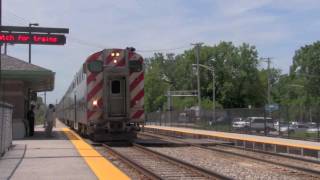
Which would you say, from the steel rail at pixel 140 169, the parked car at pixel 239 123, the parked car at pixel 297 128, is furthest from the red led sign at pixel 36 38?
the parked car at pixel 239 123

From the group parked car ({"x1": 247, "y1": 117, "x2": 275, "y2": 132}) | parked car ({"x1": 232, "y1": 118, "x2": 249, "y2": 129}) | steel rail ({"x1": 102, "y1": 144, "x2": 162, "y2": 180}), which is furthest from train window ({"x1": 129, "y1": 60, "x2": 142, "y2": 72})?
parked car ({"x1": 232, "y1": 118, "x2": 249, "y2": 129})

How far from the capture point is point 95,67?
2438 cm

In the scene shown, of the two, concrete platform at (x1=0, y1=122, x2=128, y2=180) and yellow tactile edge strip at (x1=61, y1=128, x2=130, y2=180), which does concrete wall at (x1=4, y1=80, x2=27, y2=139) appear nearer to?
concrete platform at (x1=0, y1=122, x2=128, y2=180)

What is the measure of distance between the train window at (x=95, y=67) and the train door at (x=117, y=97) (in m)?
0.73

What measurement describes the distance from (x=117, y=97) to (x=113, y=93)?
0.75 ft

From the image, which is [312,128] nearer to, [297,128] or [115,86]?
[297,128]

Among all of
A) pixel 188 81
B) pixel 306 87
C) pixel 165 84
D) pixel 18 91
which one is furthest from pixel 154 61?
pixel 18 91

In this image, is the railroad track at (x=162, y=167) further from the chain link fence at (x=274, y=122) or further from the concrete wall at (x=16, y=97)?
the chain link fence at (x=274, y=122)

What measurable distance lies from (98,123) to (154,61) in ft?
377

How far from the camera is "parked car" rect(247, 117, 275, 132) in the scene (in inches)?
1379

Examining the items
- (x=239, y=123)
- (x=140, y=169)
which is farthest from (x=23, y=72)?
(x=239, y=123)

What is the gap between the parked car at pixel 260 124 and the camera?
3503 cm

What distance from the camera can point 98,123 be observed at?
24234mm

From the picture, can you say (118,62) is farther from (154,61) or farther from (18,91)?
(154,61)
